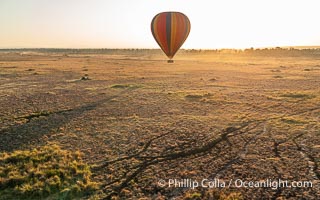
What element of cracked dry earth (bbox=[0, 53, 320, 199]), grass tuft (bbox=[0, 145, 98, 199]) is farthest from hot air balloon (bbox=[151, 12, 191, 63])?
grass tuft (bbox=[0, 145, 98, 199])

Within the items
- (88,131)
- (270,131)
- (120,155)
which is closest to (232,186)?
(120,155)

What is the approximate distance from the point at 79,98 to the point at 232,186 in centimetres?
1828

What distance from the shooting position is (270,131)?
15227 mm

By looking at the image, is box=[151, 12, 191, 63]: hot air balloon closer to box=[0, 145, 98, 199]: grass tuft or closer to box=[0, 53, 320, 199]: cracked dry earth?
box=[0, 53, 320, 199]: cracked dry earth

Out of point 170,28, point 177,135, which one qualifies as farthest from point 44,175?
point 170,28

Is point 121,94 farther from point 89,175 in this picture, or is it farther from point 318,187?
point 318,187

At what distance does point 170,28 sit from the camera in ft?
95.5

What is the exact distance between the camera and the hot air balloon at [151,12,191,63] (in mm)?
28973

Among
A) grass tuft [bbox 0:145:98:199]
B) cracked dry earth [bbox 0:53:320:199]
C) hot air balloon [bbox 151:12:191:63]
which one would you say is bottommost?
grass tuft [bbox 0:145:98:199]

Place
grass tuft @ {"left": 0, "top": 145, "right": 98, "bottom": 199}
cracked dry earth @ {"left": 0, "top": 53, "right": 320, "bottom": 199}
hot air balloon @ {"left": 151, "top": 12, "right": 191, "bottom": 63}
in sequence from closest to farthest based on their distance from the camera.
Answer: grass tuft @ {"left": 0, "top": 145, "right": 98, "bottom": 199}, cracked dry earth @ {"left": 0, "top": 53, "right": 320, "bottom": 199}, hot air balloon @ {"left": 151, "top": 12, "right": 191, "bottom": 63}

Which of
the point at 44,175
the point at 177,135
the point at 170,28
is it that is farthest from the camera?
the point at 170,28

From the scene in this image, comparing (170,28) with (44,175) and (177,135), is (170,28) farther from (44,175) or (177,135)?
(44,175)

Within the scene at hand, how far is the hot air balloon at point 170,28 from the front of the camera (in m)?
29.0

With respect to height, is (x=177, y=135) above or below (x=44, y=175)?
above
